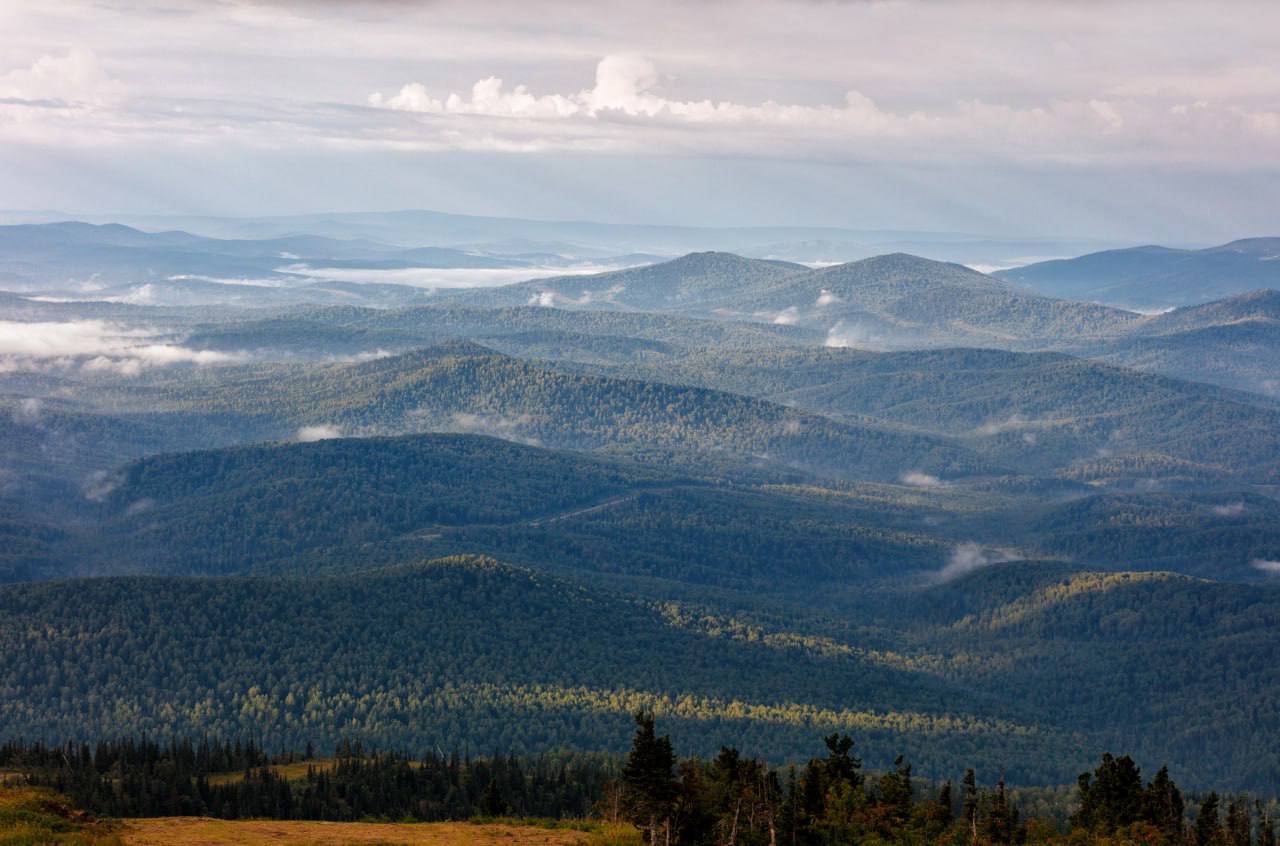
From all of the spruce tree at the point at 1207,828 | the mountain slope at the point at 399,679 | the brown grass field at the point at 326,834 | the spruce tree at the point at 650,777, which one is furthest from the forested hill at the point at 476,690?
the spruce tree at the point at 650,777

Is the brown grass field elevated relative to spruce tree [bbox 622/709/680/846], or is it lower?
lower

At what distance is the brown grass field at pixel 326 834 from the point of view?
7450 centimetres

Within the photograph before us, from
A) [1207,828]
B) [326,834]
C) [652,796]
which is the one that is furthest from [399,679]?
[652,796]

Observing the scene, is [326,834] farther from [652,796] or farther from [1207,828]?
[1207,828]

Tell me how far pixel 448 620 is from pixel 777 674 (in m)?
48.0

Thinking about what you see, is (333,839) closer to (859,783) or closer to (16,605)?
(859,783)

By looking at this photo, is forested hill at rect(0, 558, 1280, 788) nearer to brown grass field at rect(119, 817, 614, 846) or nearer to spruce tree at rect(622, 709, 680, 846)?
brown grass field at rect(119, 817, 614, 846)

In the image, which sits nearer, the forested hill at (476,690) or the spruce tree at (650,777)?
the spruce tree at (650,777)

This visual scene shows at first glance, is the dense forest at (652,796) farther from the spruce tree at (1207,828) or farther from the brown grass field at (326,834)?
the brown grass field at (326,834)

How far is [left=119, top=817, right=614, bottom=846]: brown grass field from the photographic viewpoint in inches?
2933

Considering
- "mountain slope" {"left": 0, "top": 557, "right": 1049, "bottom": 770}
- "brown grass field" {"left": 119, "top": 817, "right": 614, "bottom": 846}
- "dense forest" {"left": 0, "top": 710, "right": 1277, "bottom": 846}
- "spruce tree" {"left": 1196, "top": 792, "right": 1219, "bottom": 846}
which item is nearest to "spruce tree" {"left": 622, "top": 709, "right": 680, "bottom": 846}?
"dense forest" {"left": 0, "top": 710, "right": 1277, "bottom": 846}

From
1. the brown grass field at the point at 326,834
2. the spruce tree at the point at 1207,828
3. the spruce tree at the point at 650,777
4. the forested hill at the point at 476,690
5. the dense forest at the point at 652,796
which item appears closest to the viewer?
the brown grass field at the point at 326,834

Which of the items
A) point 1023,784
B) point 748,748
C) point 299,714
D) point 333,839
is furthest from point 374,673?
point 333,839

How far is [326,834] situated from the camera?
79.5 meters
